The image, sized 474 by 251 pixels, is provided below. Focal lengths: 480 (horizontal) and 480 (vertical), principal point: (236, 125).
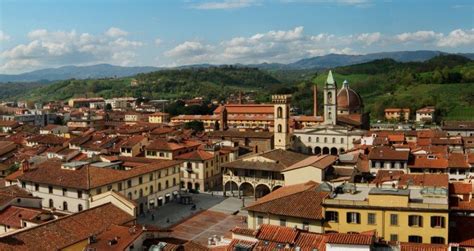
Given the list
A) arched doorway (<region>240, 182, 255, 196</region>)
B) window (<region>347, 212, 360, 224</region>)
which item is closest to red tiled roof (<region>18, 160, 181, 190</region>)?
arched doorway (<region>240, 182, 255, 196</region>)

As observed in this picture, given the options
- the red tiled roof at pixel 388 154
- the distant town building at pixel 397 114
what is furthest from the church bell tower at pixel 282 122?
the distant town building at pixel 397 114

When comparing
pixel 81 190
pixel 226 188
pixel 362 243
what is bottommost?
pixel 226 188

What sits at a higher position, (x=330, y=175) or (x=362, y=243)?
(x=362, y=243)

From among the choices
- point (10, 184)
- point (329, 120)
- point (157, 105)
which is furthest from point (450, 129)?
point (157, 105)

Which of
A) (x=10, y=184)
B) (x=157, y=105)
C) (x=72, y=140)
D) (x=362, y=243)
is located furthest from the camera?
(x=157, y=105)

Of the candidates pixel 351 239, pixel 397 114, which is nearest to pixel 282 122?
pixel 397 114

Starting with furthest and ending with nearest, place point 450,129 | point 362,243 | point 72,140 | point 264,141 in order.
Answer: point 450,129
point 264,141
point 72,140
point 362,243

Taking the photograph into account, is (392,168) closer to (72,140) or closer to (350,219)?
(350,219)

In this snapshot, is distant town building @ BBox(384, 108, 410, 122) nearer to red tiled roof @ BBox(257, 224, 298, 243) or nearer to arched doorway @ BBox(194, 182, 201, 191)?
arched doorway @ BBox(194, 182, 201, 191)
